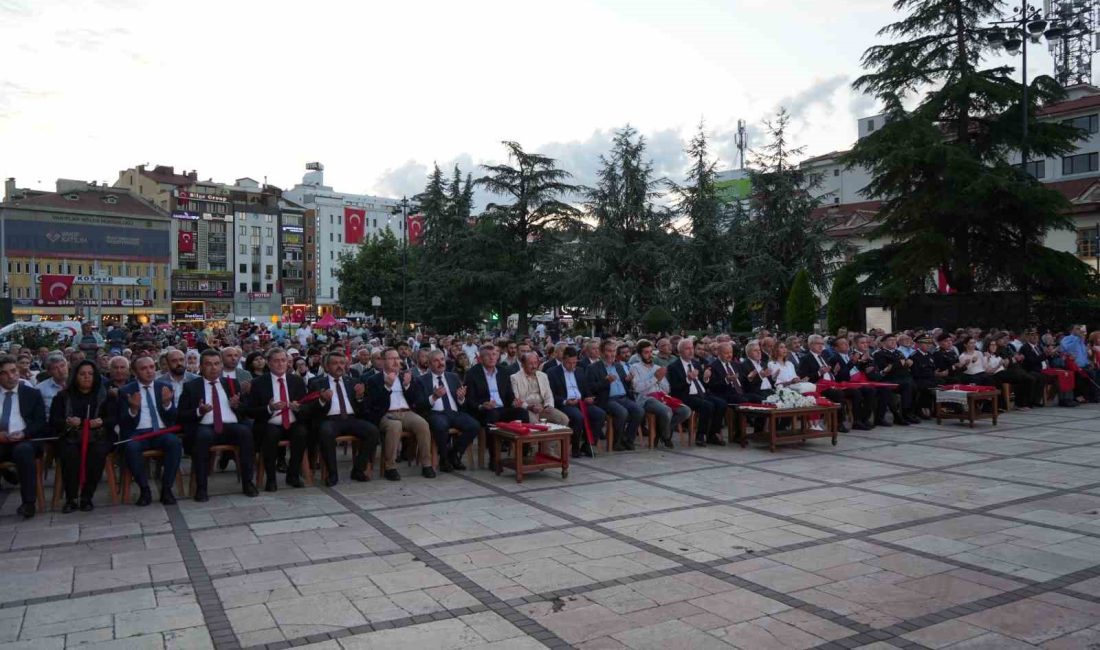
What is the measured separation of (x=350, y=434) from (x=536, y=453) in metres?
2.22

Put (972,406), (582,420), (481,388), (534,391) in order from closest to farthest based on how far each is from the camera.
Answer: (481,388) < (534,391) < (582,420) < (972,406)

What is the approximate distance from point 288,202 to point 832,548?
10512cm

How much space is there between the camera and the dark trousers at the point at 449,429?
9.75 m

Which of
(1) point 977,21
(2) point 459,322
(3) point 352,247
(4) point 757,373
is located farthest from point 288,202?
(4) point 757,373

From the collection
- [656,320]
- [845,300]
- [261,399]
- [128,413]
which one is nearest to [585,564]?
[261,399]

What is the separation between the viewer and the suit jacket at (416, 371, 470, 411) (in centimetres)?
1002

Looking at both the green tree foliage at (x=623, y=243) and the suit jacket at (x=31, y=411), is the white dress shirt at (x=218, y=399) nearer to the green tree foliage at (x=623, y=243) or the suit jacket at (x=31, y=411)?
the suit jacket at (x=31, y=411)

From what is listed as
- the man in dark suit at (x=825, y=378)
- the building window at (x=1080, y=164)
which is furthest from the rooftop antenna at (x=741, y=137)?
the man in dark suit at (x=825, y=378)

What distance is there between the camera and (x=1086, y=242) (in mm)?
39281

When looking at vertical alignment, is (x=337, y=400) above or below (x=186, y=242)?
below

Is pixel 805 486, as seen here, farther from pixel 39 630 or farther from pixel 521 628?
pixel 39 630

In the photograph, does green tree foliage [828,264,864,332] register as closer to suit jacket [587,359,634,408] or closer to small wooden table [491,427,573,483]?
suit jacket [587,359,634,408]

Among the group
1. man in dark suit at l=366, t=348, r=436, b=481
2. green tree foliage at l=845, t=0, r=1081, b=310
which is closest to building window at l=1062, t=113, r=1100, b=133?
green tree foliage at l=845, t=0, r=1081, b=310

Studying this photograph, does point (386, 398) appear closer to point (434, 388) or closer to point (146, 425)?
point (434, 388)
